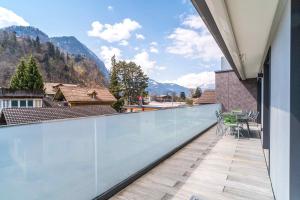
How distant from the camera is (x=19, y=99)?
2300cm

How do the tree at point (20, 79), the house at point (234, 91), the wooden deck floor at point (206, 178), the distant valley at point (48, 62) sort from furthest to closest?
the distant valley at point (48, 62), the tree at point (20, 79), the house at point (234, 91), the wooden deck floor at point (206, 178)

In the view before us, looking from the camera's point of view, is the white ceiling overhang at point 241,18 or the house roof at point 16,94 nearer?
the white ceiling overhang at point 241,18

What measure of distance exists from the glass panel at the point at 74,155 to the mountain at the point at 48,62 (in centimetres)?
6047

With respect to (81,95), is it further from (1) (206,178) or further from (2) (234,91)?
(1) (206,178)

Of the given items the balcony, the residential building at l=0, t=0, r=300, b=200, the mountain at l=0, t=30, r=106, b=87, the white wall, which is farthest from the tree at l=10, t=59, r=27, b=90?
the white wall

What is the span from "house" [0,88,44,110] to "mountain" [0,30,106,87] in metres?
35.8

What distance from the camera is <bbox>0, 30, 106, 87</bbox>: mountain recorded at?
57219 millimetres

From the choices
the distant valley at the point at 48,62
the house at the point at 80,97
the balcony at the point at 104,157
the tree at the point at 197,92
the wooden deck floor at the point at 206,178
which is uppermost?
the distant valley at the point at 48,62

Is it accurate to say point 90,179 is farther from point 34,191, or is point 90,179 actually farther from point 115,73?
point 115,73

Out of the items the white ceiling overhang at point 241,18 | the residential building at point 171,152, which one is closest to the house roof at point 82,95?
the residential building at point 171,152

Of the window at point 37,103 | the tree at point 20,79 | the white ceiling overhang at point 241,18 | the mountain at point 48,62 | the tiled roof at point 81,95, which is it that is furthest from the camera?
the mountain at point 48,62

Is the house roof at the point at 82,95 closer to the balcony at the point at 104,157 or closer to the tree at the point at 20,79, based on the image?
the tree at the point at 20,79

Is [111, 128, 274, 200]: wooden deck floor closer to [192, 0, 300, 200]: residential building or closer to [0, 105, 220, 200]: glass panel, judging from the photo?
[0, 105, 220, 200]: glass panel

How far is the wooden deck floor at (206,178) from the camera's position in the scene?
8.83ft
